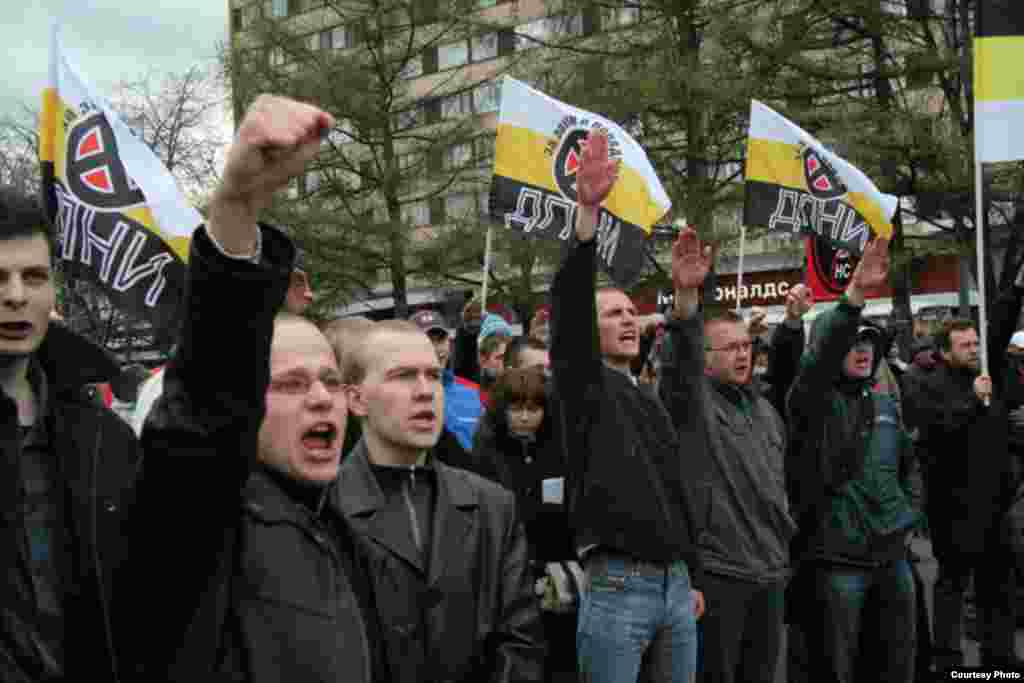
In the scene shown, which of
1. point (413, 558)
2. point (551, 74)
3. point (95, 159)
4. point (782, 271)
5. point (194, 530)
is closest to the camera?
point (194, 530)

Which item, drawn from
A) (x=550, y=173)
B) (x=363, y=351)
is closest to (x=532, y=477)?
(x=363, y=351)

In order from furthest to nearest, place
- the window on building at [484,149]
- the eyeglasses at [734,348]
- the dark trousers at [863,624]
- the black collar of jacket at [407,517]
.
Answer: the window on building at [484,149], the dark trousers at [863,624], the eyeglasses at [734,348], the black collar of jacket at [407,517]

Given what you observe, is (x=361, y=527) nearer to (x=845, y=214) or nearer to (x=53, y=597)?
(x=53, y=597)

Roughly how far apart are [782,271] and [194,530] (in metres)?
31.6

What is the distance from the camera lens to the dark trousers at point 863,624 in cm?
547

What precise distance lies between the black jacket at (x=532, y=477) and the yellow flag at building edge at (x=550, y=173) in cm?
233

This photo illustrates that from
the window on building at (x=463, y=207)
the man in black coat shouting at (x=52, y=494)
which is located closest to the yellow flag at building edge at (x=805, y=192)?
the man in black coat shouting at (x=52, y=494)

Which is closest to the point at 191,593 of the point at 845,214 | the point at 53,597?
the point at 53,597

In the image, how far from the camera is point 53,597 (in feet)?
6.31

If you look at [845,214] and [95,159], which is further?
[845,214]

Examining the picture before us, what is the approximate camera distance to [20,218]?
2176 millimetres

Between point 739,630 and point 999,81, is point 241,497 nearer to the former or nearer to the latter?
point 739,630

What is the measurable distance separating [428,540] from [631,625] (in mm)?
1456

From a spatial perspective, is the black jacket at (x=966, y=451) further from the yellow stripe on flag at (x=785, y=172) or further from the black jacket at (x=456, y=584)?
the black jacket at (x=456, y=584)
